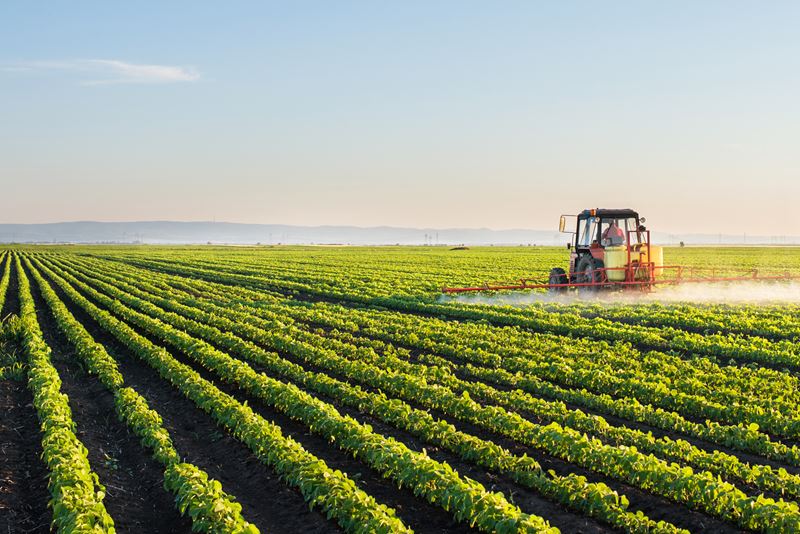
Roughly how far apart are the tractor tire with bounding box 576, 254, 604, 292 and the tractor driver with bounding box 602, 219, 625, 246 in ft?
2.43

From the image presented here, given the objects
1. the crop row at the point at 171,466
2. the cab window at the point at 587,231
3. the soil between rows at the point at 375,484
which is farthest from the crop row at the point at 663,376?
the crop row at the point at 171,466

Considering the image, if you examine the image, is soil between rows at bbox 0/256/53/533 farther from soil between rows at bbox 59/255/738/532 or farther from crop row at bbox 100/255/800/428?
crop row at bbox 100/255/800/428

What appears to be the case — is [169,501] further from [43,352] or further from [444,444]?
[43,352]

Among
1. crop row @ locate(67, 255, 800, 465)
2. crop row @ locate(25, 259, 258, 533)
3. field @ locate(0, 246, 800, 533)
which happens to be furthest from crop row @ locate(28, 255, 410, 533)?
crop row @ locate(67, 255, 800, 465)

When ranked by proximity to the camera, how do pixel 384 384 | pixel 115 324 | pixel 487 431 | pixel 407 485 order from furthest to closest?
pixel 115 324 → pixel 384 384 → pixel 487 431 → pixel 407 485

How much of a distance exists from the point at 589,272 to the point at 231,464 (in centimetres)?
1739

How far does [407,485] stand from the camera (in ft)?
24.5

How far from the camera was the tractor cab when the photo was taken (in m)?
22.9

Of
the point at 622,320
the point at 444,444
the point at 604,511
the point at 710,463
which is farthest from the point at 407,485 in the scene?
the point at 622,320

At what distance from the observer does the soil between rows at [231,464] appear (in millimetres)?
7035

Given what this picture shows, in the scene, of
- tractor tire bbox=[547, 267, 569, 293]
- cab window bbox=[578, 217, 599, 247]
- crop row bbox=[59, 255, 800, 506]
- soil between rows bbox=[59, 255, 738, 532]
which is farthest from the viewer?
tractor tire bbox=[547, 267, 569, 293]

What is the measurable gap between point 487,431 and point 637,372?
4.19 metres

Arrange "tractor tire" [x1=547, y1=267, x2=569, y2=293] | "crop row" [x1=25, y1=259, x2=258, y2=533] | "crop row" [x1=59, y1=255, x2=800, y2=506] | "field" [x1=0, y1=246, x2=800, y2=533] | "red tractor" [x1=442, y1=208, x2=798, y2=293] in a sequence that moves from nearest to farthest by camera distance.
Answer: "crop row" [x1=25, y1=259, x2=258, y2=533] → "field" [x1=0, y1=246, x2=800, y2=533] → "crop row" [x1=59, y1=255, x2=800, y2=506] → "red tractor" [x1=442, y1=208, x2=798, y2=293] → "tractor tire" [x1=547, y1=267, x2=569, y2=293]

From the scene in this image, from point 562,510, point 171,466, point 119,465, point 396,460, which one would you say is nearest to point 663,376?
point 562,510
